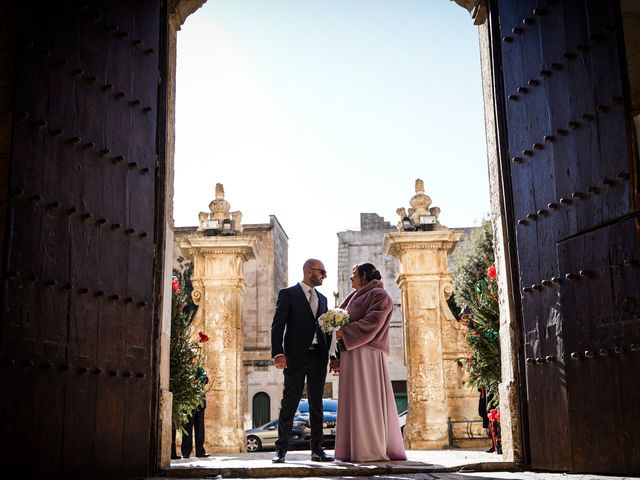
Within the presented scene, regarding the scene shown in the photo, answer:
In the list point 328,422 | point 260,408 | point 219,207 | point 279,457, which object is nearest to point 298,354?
point 279,457

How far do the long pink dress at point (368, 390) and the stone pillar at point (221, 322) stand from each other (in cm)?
549

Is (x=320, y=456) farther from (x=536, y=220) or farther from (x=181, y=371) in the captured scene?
(x=181, y=371)

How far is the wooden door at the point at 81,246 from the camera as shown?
187 inches

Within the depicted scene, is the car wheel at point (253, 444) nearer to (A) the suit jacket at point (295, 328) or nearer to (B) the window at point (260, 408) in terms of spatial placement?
(B) the window at point (260, 408)

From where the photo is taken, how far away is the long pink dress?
713 cm

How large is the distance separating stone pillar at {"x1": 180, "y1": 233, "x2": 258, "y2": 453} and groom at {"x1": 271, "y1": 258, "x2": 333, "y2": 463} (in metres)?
5.42

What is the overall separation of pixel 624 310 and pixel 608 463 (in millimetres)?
1009

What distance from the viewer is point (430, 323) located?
501 inches

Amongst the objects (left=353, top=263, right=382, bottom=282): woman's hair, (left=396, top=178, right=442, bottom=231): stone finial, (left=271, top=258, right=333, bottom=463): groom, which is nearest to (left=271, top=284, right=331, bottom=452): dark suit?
(left=271, top=258, right=333, bottom=463): groom

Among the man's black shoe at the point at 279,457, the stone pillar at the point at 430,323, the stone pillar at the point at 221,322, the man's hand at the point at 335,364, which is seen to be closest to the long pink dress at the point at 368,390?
the man's hand at the point at 335,364

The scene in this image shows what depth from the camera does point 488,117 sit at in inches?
274

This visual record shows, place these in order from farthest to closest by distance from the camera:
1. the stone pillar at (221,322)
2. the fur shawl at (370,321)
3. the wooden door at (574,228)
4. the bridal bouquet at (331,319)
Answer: the stone pillar at (221,322) < the fur shawl at (370,321) < the bridal bouquet at (331,319) < the wooden door at (574,228)

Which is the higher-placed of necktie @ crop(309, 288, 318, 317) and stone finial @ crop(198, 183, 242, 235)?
stone finial @ crop(198, 183, 242, 235)

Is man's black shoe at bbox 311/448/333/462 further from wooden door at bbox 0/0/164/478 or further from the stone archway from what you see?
wooden door at bbox 0/0/164/478
